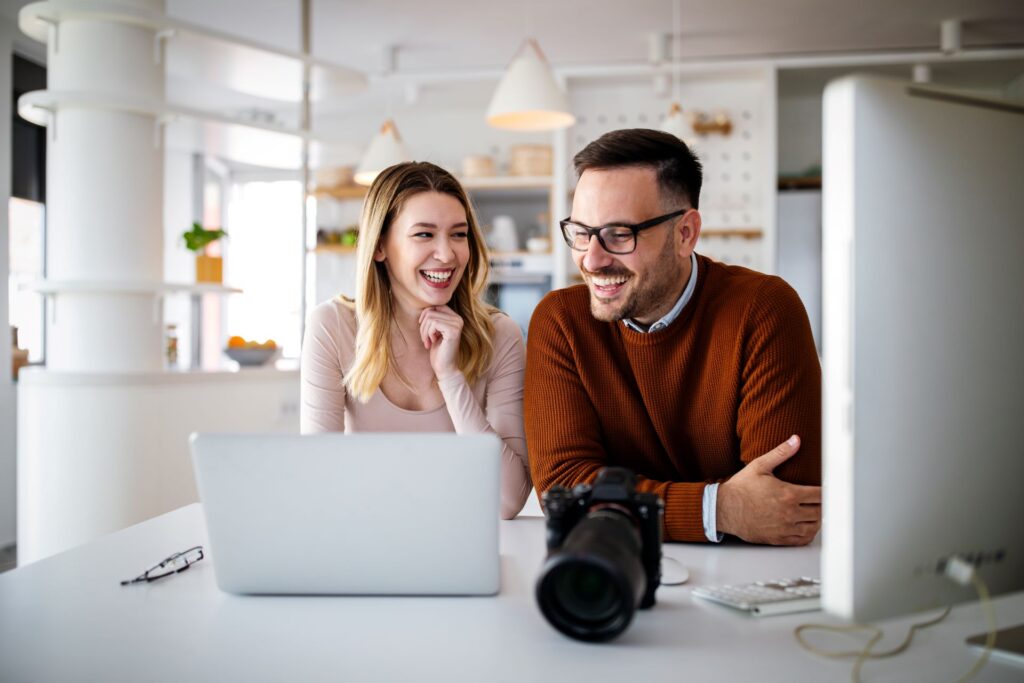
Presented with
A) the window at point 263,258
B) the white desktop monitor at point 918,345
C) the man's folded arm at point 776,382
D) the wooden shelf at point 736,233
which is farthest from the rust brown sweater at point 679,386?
the window at point 263,258

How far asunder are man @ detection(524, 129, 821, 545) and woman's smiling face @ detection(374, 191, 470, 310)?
327 millimetres

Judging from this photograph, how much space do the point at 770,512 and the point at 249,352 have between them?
2.90 meters

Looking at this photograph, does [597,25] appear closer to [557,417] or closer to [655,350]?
[655,350]

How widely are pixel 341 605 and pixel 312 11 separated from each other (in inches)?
165

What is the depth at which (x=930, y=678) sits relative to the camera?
755 mm

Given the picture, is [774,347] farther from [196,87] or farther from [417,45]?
[196,87]

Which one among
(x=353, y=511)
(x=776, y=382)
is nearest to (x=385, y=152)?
(x=776, y=382)

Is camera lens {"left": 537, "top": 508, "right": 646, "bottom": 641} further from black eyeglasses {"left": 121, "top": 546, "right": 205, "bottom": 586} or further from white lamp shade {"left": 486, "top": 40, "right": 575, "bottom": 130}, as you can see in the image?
white lamp shade {"left": 486, "top": 40, "right": 575, "bottom": 130}

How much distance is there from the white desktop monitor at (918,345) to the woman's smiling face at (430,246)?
127cm

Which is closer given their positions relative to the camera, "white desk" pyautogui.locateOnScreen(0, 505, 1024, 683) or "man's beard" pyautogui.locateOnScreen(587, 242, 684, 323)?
"white desk" pyautogui.locateOnScreen(0, 505, 1024, 683)

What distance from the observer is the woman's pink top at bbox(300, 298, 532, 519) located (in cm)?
180

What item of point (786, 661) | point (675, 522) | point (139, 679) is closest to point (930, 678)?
point (786, 661)

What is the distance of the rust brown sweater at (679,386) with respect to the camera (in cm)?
147

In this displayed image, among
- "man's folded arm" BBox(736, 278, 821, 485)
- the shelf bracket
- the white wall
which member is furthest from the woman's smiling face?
the white wall
